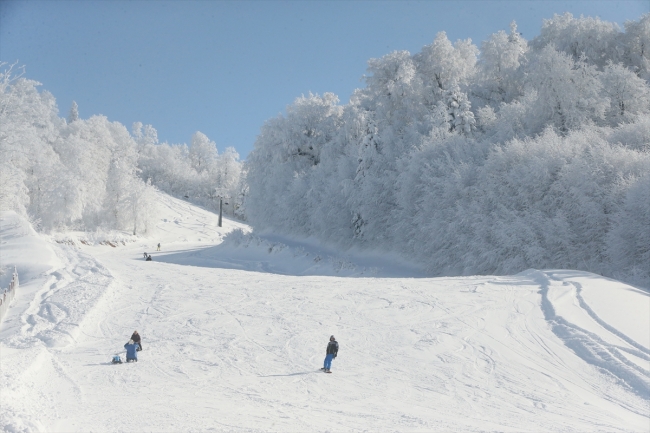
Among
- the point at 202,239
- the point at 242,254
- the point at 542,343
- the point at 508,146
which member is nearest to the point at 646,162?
the point at 508,146

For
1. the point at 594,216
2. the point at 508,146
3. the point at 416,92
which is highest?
the point at 416,92

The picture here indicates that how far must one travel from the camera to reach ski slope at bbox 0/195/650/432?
31.8 ft

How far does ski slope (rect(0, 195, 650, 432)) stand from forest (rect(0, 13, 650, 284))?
4021 mm

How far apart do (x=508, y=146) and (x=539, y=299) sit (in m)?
13.1

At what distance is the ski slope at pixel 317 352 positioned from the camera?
31.8ft

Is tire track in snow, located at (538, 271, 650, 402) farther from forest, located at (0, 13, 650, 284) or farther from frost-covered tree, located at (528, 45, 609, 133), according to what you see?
frost-covered tree, located at (528, 45, 609, 133)

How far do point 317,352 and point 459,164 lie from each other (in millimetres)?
21185

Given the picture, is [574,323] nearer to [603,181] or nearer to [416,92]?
[603,181]

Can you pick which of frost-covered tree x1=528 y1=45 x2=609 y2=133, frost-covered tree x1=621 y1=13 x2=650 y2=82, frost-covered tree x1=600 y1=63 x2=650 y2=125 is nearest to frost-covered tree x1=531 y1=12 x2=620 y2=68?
frost-covered tree x1=621 y1=13 x2=650 y2=82

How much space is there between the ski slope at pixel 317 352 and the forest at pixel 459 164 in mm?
4021

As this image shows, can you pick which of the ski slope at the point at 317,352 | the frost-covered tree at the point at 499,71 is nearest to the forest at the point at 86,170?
the ski slope at the point at 317,352

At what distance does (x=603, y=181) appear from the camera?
24.5m

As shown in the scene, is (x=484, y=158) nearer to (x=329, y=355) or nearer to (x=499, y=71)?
(x=499, y=71)

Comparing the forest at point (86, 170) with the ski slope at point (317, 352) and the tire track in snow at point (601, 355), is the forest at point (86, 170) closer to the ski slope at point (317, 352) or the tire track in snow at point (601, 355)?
the ski slope at point (317, 352)
